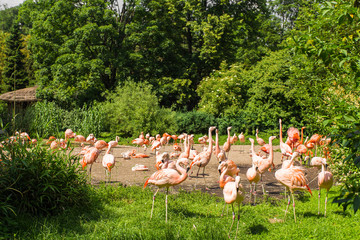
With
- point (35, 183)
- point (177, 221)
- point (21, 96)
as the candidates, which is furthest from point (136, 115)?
point (177, 221)

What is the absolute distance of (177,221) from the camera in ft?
16.9

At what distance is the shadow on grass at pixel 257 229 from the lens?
16.1 ft

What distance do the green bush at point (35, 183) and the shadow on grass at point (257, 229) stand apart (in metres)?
2.96

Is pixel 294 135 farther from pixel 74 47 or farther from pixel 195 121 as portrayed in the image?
pixel 74 47

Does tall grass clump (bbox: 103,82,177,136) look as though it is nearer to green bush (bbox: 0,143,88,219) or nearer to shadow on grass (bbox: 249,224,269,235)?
green bush (bbox: 0,143,88,219)

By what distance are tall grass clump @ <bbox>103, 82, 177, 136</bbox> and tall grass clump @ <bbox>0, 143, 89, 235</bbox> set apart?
37.8 ft

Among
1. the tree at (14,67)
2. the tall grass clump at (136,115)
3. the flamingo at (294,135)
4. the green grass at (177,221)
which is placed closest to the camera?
the green grass at (177,221)

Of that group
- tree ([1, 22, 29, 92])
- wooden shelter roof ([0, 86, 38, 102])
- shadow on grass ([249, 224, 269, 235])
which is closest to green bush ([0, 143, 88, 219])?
tree ([1, 22, 29, 92])

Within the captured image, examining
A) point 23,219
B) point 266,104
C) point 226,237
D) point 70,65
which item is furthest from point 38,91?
point 226,237

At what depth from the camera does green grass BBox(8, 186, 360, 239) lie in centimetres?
443

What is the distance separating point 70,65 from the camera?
20.6m

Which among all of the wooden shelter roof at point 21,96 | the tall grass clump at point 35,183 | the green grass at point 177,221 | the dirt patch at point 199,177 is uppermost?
the wooden shelter roof at point 21,96

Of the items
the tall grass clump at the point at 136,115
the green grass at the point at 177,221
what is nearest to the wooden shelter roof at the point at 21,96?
the tall grass clump at the point at 136,115

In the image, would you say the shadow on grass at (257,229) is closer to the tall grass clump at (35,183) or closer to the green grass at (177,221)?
the green grass at (177,221)
